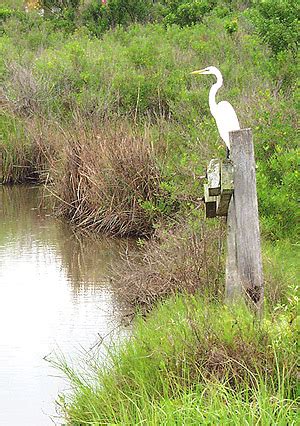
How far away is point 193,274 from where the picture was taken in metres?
7.59

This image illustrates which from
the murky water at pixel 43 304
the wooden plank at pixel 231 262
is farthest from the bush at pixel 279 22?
the wooden plank at pixel 231 262

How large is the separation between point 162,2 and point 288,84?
16152 millimetres

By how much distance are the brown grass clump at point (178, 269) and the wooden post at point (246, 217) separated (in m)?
0.73

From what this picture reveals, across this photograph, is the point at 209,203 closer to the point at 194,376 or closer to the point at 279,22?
the point at 194,376

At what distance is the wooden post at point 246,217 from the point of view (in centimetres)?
624

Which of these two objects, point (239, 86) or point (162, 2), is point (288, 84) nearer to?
point (239, 86)

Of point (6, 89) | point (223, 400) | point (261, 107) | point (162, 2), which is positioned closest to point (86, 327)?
point (261, 107)

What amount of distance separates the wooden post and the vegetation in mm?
299

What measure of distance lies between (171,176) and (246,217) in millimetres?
5488

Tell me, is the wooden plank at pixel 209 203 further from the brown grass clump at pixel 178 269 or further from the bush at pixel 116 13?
the bush at pixel 116 13

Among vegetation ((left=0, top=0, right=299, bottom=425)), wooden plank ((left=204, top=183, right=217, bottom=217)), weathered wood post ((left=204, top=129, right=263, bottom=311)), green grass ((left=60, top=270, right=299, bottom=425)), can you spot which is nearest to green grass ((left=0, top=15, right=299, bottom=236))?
vegetation ((left=0, top=0, right=299, bottom=425))

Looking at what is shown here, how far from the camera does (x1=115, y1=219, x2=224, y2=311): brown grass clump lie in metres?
7.40

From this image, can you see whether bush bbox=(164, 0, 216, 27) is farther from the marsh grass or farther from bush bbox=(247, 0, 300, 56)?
the marsh grass

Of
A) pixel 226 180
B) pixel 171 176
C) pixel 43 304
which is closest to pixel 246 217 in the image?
pixel 226 180
